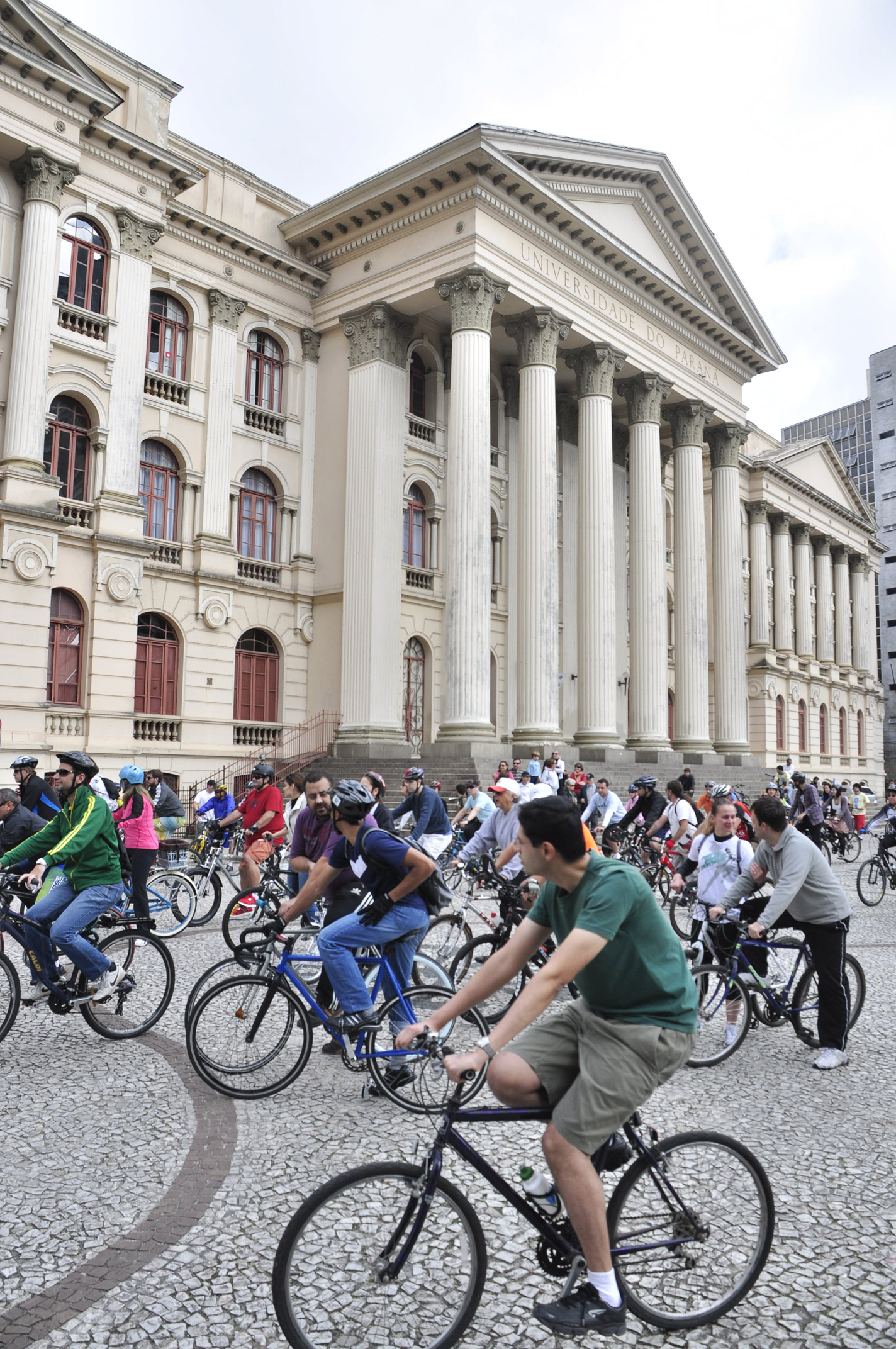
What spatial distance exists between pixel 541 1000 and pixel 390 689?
23.8 metres

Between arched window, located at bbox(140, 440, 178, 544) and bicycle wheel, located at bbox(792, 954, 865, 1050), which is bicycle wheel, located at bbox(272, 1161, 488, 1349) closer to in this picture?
bicycle wheel, located at bbox(792, 954, 865, 1050)

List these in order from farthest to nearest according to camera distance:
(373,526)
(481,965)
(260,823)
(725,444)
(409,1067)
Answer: (725,444) → (373,526) → (260,823) → (481,965) → (409,1067)

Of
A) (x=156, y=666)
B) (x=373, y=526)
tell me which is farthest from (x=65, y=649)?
(x=373, y=526)

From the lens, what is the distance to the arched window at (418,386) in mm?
30672

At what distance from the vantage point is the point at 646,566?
32219mm

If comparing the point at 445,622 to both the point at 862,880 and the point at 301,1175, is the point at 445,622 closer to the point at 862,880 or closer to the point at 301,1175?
the point at 862,880

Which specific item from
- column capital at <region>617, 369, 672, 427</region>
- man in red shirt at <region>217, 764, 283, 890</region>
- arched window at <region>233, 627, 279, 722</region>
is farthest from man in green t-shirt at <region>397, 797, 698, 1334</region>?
column capital at <region>617, 369, 672, 427</region>

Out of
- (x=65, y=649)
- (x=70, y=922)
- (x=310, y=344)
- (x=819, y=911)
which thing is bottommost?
(x=70, y=922)

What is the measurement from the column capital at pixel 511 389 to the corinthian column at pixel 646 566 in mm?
3588

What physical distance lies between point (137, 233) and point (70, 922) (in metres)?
21.6

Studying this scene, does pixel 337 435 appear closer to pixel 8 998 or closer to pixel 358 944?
pixel 8 998

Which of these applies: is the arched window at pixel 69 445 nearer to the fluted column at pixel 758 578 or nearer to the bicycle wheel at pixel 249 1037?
the bicycle wheel at pixel 249 1037

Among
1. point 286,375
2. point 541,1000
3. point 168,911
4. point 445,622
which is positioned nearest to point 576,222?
point 286,375

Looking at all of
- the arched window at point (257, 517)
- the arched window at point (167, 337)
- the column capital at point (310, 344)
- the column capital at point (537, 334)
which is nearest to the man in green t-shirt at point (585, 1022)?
the arched window at point (167, 337)
